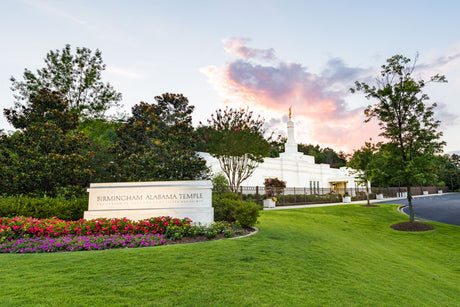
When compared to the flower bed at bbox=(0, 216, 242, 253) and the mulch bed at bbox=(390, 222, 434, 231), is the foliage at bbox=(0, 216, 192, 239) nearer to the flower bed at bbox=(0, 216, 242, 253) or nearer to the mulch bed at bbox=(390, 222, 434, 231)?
the flower bed at bbox=(0, 216, 242, 253)

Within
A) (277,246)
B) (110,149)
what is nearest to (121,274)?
(277,246)

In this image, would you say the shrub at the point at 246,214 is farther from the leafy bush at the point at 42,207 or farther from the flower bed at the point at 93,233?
the leafy bush at the point at 42,207

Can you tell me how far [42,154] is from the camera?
11977 mm

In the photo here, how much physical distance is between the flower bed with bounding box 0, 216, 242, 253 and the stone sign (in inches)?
33.9

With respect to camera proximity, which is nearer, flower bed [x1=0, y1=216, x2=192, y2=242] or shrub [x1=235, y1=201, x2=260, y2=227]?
flower bed [x1=0, y1=216, x2=192, y2=242]

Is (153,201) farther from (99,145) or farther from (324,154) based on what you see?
(324,154)

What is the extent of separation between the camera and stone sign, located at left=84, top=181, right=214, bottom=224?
33.5 feet

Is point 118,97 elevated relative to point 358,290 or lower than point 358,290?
elevated

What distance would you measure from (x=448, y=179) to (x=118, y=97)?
273 feet

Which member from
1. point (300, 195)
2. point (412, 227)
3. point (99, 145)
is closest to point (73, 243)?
point (99, 145)

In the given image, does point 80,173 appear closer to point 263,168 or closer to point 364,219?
point 364,219

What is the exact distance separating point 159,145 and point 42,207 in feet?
17.3

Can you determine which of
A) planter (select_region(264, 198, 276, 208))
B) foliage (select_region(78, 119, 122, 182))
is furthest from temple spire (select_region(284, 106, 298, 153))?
foliage (select_region(78, 119, 122, 182))

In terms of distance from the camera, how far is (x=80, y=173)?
12.4m
